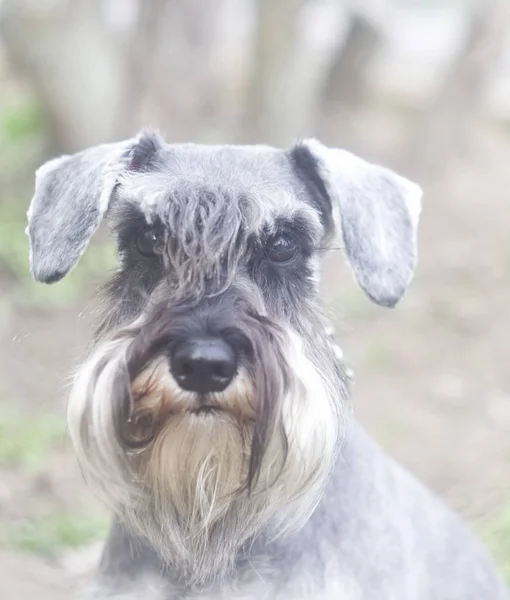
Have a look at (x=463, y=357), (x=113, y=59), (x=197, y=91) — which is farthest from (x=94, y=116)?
(x=463, y=357)

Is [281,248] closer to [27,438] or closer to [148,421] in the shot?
[148,421]

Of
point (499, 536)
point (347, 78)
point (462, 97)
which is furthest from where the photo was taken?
point (347, 78)

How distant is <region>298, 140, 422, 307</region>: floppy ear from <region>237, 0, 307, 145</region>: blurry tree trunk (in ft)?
12.6

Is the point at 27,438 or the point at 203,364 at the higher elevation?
the point at 203,364

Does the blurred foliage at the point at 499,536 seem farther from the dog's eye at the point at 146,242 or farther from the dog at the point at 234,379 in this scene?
the dog's eye at the point at 146,242

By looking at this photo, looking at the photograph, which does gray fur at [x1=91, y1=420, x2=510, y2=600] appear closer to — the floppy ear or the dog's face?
the dog's face

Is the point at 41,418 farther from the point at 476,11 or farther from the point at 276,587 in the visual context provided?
the point at 476,11

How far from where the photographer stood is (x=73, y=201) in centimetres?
242

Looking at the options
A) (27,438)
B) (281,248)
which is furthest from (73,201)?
(27,438)

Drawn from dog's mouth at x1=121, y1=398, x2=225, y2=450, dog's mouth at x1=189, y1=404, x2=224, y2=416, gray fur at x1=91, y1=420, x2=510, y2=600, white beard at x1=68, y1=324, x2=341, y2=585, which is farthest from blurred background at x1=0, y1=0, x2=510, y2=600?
dog's mouth at x1=189, y1=404, x2=224, y2=416

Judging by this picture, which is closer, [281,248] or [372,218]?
[281,248]

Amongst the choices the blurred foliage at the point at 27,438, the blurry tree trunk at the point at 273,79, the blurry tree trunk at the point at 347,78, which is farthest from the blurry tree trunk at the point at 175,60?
the blurred foliage at the point at 27,438

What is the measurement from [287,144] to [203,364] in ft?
15.4

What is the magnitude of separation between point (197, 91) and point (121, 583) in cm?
460
